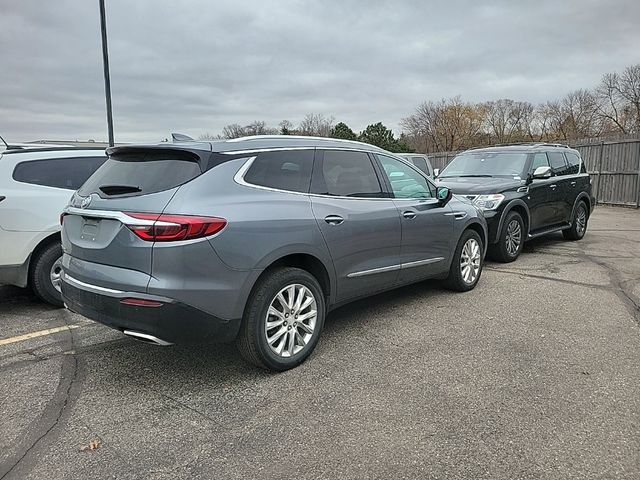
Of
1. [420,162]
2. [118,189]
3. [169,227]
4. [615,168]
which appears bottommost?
[169,227]

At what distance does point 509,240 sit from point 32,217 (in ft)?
21.3

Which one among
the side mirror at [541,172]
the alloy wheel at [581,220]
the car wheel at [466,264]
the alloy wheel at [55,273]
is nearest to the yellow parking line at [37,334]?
the alloy wheel at [55,273]

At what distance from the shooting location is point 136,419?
10.4 feet

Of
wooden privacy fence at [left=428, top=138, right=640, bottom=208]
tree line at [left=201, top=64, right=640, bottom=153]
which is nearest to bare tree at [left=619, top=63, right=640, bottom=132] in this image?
tree line at [left=201, top=64, right=640, bottom=153]

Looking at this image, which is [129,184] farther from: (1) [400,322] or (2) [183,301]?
(1) [400,322]

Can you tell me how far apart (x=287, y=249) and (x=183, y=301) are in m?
0.86

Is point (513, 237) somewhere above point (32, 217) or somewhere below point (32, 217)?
below

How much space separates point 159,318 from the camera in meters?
3.20

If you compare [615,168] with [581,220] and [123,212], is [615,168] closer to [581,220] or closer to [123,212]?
[581,220]

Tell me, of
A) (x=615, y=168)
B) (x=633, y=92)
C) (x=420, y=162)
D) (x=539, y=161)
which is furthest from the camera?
(x=633, y=92)

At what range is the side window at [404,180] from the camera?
503cm

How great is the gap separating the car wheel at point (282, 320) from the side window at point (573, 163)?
7.82 meters

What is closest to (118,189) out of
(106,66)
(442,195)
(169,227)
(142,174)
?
(142,174)

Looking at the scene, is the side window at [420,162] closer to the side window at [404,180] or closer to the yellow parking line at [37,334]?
the side window at [404,180]
